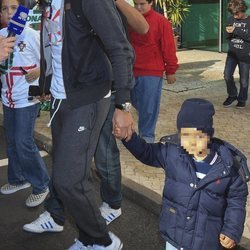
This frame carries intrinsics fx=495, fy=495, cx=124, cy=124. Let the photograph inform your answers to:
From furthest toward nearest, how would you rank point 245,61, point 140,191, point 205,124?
point 245,61 < point 140,191 < point 205,124

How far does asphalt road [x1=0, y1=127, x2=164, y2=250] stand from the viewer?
399 centimetres

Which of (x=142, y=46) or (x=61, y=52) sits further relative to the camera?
(x=142, y=46)

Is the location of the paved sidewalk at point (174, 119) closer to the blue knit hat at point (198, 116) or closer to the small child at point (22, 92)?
the small child at point (22, 92)

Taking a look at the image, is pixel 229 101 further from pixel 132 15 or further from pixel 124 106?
pixel 124 106

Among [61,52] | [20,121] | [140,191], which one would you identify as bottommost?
[140,191]

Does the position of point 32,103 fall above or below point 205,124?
below

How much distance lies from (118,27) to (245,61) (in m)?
5.44

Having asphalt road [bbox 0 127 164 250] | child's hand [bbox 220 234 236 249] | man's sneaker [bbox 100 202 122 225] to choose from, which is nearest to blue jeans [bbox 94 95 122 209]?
man's sneaker [bbox 100 202 122 225]

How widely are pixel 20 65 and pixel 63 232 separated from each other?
1480mm

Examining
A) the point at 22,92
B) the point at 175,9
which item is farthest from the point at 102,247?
the point at 175,9

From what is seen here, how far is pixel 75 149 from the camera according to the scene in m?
3.18

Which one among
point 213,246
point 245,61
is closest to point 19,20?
point 213,246

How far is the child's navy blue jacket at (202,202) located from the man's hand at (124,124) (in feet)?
0.86

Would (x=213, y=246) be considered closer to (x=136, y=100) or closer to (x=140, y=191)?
(x=140, y=191)
